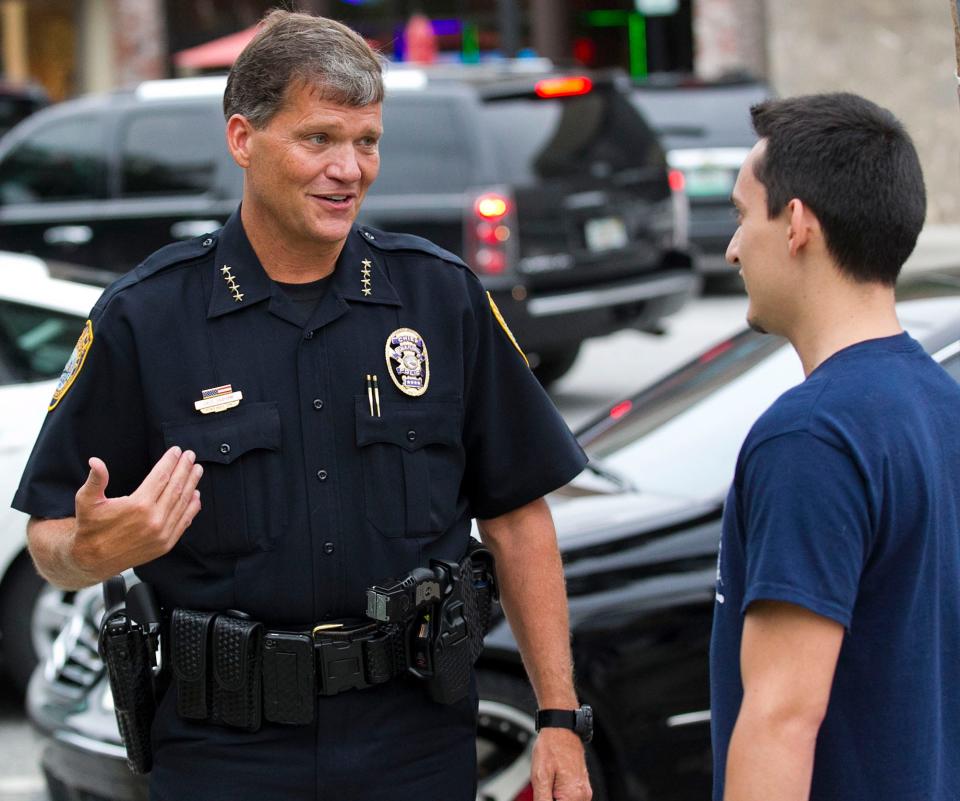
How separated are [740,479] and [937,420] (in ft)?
0.83

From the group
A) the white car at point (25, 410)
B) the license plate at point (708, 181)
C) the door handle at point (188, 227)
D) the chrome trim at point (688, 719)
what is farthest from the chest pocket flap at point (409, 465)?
the license plate at point (708, 181)

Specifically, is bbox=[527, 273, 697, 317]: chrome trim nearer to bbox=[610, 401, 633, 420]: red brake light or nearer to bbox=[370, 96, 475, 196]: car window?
bbox=[370, 96, 475, 196]: car window

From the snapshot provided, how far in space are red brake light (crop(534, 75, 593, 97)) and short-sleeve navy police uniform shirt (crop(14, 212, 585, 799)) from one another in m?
6.94

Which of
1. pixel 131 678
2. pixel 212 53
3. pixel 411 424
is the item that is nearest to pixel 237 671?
pixel 131 678

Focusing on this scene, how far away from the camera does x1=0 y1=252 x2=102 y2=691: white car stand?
5.11m

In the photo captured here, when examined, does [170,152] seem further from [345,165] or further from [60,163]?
[345,165]

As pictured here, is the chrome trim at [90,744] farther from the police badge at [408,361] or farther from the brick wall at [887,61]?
the brick wall at [887,61]

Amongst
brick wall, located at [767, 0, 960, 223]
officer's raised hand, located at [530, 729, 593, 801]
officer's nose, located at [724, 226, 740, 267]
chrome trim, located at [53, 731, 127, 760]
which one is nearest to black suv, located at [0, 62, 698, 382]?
chrome trim, located at [53, 731, 127, 760]

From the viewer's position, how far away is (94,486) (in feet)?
7.06

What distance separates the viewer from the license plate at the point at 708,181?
13320 millimetres

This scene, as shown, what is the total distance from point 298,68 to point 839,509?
112 cm

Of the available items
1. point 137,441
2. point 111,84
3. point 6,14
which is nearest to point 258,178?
point 137,441

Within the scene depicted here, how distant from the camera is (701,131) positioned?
13641 millimetres

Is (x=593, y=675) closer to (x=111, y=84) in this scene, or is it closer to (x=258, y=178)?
(x=258, y=178)
